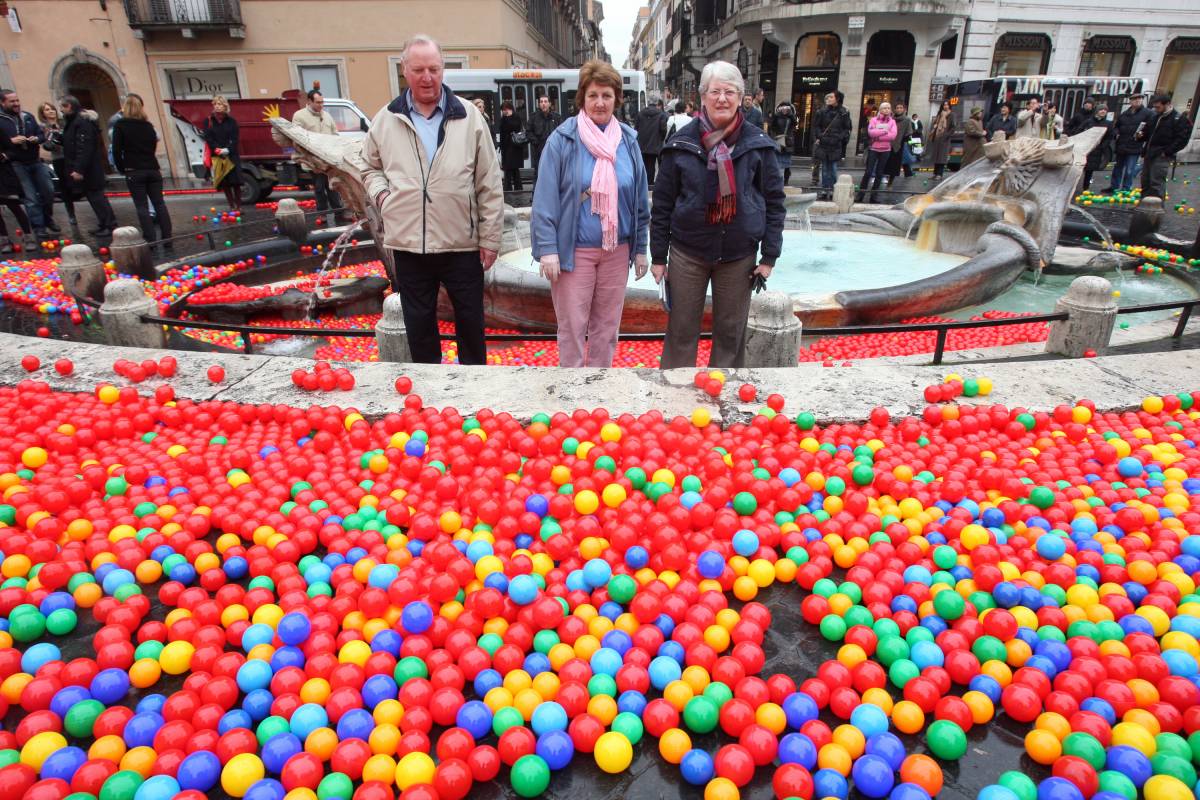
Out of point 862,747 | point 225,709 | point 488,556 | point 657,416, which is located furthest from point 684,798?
point 657,416

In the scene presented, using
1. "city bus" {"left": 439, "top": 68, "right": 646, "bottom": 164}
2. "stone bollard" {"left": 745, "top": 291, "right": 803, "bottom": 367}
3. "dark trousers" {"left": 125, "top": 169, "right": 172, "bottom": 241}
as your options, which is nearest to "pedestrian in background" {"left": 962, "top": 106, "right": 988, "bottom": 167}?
"city bus" {"left": 439, "top": 68, "right": 646, "bottom": 164}

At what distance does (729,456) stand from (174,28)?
29.8 metres

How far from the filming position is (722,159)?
389 cm

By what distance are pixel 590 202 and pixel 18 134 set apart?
11619mm

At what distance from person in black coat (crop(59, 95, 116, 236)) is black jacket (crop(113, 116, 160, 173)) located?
2.09 feet

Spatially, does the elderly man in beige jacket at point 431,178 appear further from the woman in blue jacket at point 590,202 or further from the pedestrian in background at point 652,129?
the pedestrian in background at point 652,129

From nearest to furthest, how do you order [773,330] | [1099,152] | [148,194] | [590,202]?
[590,202] < [773,330] < [148,194] < [1099,152]

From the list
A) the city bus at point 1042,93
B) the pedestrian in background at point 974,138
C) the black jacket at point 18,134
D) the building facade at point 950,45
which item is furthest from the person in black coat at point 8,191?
the building facade at point 950,45

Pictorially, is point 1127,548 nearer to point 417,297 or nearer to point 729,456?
point 729,456

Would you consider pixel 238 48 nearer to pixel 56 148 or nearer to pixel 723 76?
pixel 56 148

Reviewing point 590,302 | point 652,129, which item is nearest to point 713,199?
point 590,302

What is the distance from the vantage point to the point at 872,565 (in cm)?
260

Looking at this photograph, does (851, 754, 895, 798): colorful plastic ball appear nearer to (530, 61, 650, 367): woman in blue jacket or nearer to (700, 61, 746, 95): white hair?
(530, 61, 650, 367): woman in blue jacket

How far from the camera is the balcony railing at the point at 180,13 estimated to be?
24.3 meters
